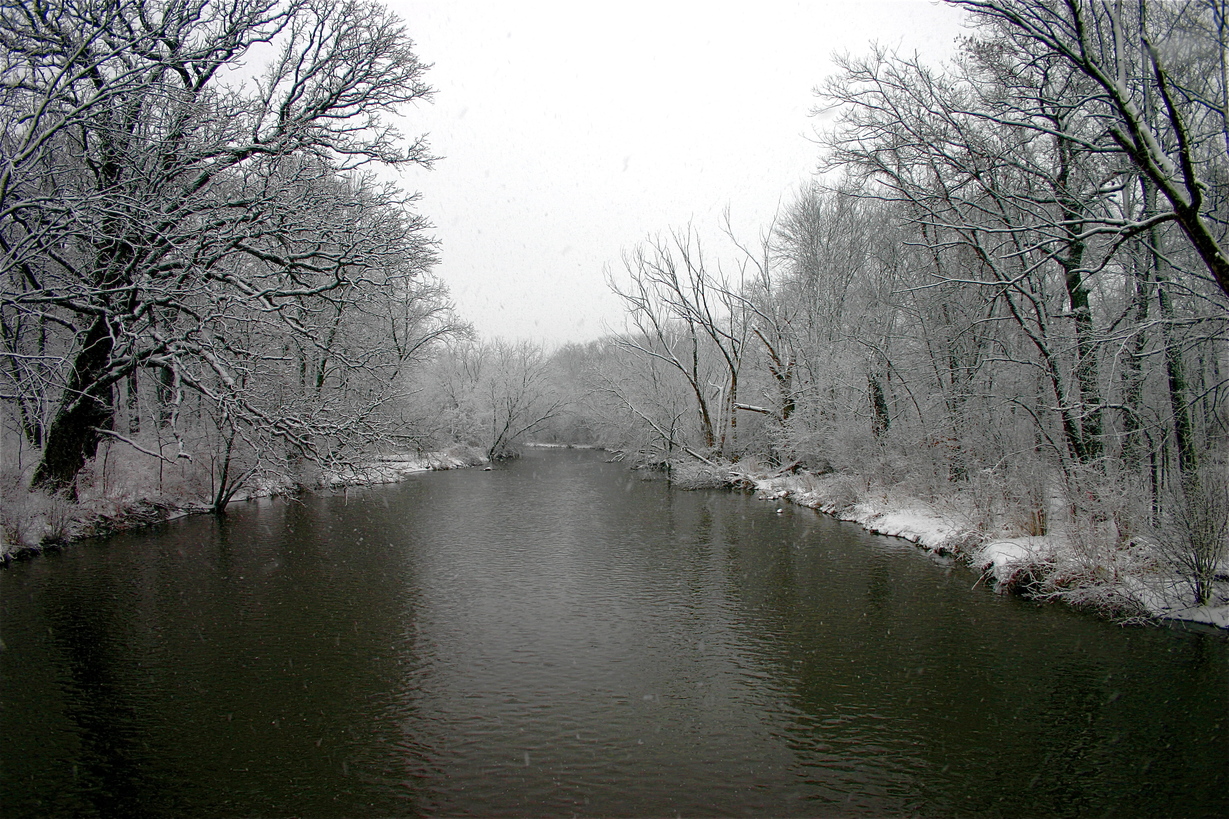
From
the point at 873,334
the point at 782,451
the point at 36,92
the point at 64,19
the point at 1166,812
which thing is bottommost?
the point at 1166,812

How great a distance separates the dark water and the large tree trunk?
4.95 feet

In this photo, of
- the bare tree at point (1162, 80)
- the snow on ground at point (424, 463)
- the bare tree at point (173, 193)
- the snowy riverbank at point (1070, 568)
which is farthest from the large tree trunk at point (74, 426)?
the snowy riverbank at point (1070, 568)

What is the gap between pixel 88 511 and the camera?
12.9 meters

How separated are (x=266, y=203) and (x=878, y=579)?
1173 centimetres

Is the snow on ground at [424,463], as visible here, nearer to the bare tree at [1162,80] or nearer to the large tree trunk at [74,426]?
the large tree trunk at [74,426]

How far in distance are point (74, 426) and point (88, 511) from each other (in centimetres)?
217

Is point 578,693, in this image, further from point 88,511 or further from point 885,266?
point 885,266

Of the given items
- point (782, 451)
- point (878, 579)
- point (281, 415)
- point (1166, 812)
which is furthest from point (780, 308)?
point (1166, 812)

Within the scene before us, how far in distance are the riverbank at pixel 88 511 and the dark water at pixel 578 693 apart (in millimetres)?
640

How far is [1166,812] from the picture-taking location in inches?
182

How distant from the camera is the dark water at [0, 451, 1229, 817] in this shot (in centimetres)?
487

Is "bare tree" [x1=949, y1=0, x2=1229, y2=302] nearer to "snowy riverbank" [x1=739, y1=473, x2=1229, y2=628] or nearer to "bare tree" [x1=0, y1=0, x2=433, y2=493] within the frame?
"snowy riverbank" [x1=739, y1=473, x2=1229, y2=628]

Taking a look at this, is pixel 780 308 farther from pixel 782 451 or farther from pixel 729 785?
pixel 729 785

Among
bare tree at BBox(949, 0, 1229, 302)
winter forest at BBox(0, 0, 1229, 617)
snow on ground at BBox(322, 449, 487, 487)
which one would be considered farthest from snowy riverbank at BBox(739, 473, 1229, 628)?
snow on ground at BBox(322, 449, 487, 487)
